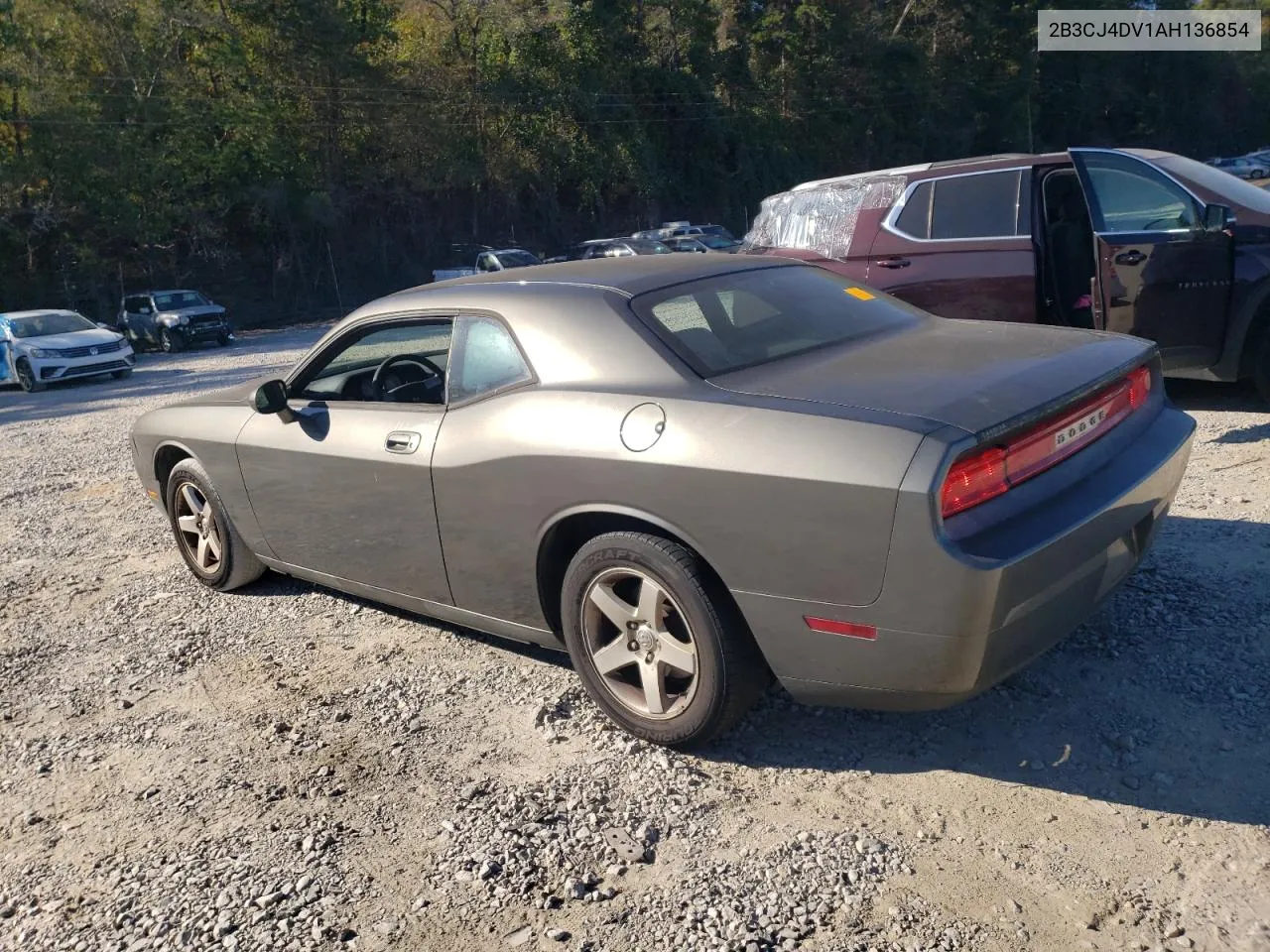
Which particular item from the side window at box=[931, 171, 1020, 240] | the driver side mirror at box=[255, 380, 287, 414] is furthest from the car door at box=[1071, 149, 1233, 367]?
the driver side mirror at box=[255, 380, 287, 414]

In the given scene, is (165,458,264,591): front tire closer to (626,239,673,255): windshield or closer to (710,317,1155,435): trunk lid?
(710,317,1155,435): trunk lid

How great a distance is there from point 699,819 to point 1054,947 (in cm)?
102

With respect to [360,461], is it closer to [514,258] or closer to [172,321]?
[172,321]

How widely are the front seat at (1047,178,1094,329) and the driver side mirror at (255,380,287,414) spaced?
5.36 meters

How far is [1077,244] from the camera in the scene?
24.1 feet

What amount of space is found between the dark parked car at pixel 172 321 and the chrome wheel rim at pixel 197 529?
20.1 m

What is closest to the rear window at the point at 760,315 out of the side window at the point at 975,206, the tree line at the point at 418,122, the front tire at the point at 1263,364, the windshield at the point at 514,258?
the side window at the point at 975,206

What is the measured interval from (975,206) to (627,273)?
4473mm

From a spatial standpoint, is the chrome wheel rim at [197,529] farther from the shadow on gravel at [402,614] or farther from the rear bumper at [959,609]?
the rear bumper at [959,609]

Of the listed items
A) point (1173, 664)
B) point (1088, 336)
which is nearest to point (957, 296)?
point (1088, 336)

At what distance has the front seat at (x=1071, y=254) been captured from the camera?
7.30 m

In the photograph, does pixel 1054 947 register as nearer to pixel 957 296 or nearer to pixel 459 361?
pixel 459 361

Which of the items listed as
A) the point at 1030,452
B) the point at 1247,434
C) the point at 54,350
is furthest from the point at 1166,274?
the point at 54,350

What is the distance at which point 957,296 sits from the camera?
24.6 feet
